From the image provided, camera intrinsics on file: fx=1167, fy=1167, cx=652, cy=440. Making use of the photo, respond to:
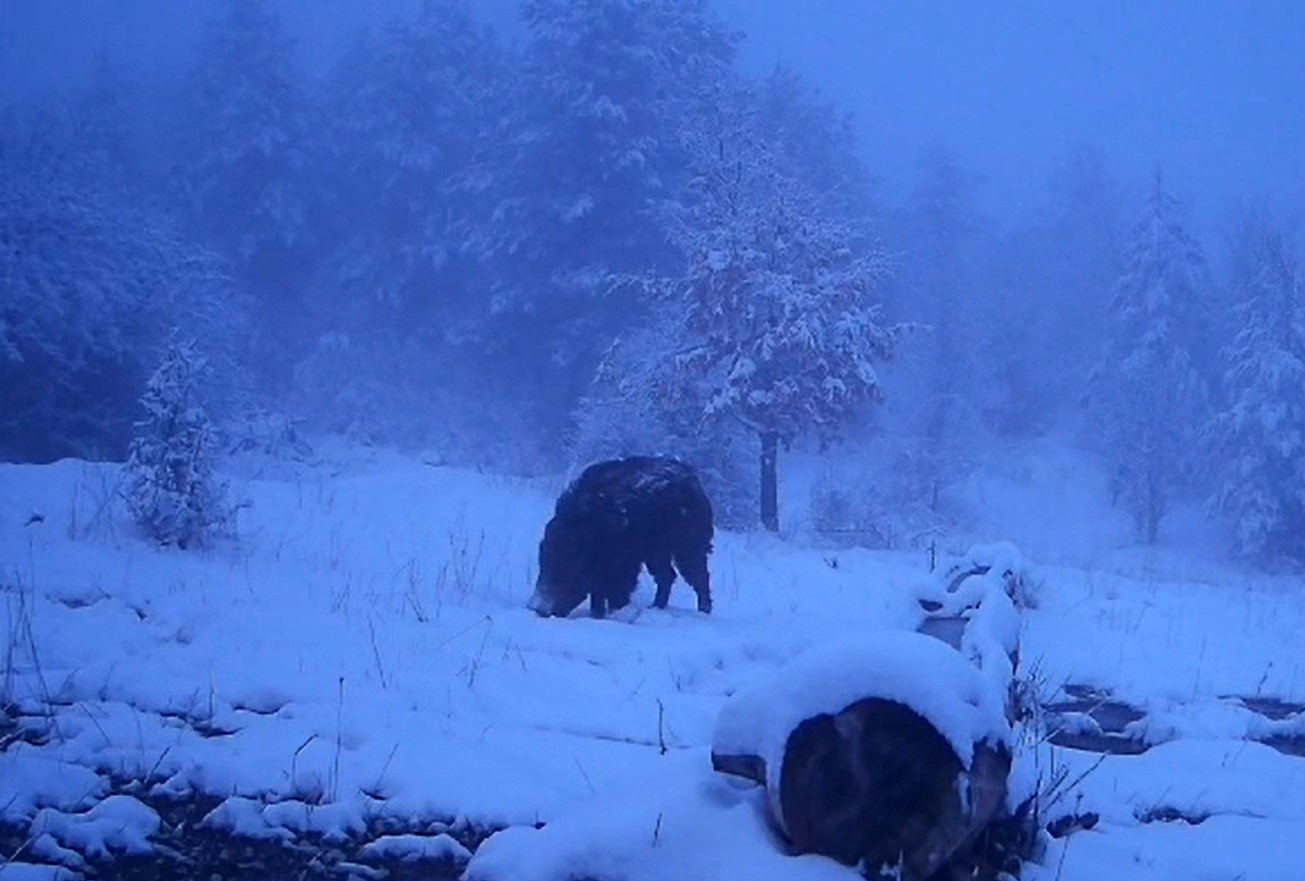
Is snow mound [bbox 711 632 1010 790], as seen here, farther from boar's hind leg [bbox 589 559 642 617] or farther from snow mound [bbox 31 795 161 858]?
boar's hind leg [bbox 589 559 642 617]

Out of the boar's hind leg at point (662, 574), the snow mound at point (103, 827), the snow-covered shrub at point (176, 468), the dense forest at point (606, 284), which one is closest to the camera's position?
the snow mound at point (103, 827)

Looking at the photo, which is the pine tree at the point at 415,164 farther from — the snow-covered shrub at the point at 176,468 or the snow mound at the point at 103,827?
the snow mound at the point at 103,827

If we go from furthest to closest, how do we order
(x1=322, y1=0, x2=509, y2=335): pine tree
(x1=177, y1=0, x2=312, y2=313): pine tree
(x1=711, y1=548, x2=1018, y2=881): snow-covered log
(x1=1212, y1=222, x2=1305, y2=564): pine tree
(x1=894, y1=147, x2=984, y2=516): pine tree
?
(x1=177, y1=0, x2=312, y2=313): pine tree → (x1=322, y1=0, x2=509, y2=335): pine tree → (x1=894, y1=147, x2=984, y2=516): pine tree → (x1=1212, y1=222, x2=1305, y2=564): pine tree → (x1=711, y1=548, x2=1018, y2=881): snow-covered log

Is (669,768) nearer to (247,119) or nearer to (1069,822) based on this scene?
(1069,822)

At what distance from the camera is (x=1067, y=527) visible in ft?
108

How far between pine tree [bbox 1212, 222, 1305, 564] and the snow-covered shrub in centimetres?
2615

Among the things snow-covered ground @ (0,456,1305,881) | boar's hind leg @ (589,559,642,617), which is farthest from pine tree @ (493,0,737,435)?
boar's hind leg @ (589,559,642,617)

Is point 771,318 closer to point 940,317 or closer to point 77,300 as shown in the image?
point 77,300

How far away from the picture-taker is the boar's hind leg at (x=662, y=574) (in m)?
9.40

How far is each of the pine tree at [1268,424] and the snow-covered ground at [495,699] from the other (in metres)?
20.1

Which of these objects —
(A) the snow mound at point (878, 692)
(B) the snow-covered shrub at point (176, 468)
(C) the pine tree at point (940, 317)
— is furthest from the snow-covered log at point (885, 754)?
(C) the pine tree at point (940, 317)

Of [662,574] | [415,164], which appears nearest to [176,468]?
[662,574]

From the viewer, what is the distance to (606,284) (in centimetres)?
2908

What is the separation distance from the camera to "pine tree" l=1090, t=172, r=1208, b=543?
32.4 meters
